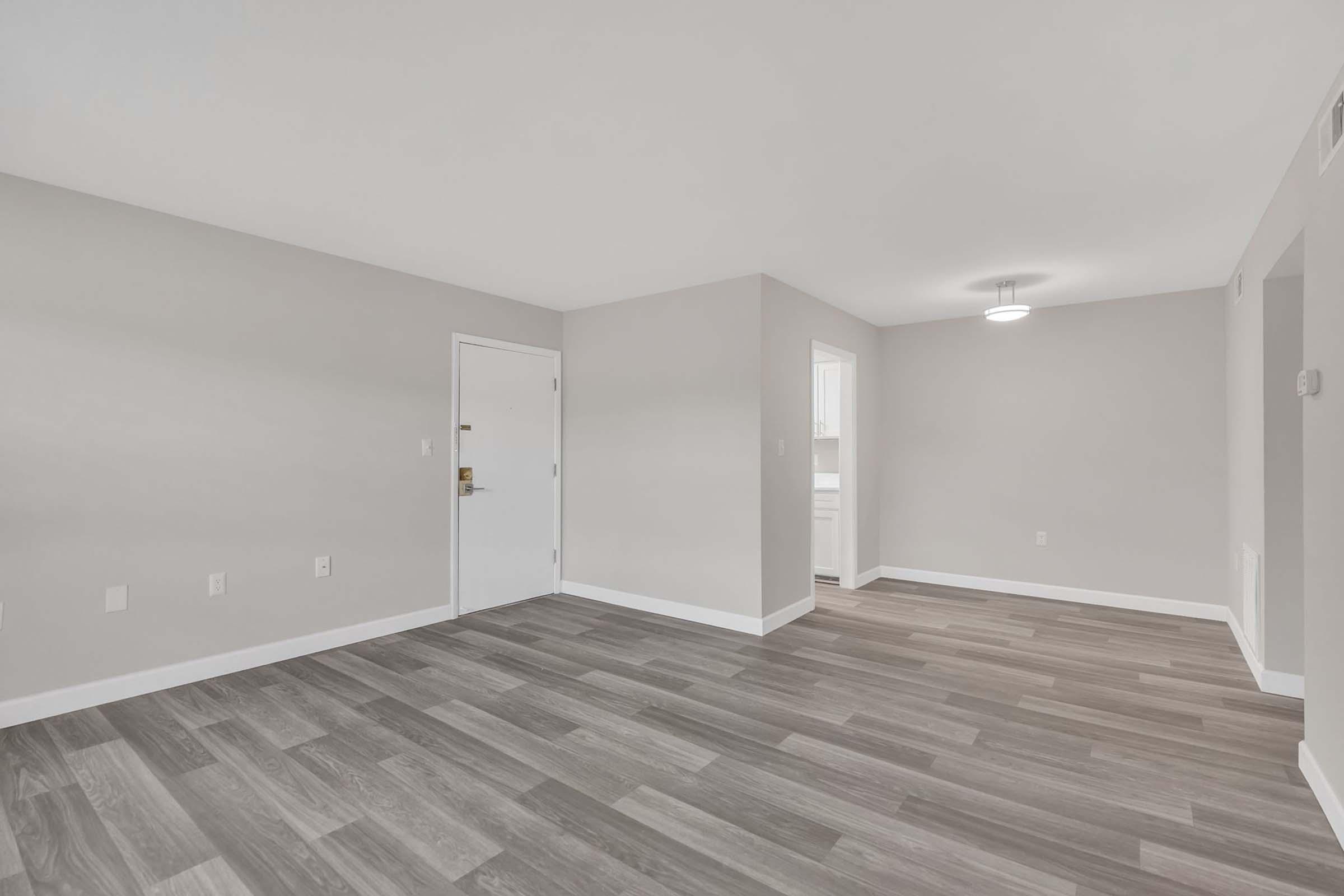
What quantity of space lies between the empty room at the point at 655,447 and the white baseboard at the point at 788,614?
65mm

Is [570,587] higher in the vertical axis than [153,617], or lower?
lower

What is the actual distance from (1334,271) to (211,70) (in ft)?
12.4

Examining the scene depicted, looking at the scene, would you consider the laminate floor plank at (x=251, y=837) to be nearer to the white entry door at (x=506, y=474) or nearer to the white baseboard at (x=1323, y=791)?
the white entry door at (x=506, y=474)

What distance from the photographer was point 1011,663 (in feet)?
12.3

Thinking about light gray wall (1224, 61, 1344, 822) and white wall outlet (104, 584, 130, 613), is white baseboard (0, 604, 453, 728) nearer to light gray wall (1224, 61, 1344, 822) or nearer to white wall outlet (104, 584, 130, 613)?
white wall outlet (104, 584, 130, 613)

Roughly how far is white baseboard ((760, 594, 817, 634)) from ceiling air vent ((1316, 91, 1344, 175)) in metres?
3.49

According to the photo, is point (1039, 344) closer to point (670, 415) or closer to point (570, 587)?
point (670, 415)

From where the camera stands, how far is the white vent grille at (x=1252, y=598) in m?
3.48

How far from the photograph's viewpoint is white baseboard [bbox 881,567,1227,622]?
188 inches

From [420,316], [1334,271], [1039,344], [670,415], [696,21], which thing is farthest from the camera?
[1039,344]

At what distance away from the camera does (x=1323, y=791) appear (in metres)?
2.18

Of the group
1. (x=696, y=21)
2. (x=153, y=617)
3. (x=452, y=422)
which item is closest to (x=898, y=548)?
(x=452, y=422)

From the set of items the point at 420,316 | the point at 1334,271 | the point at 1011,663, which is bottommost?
the point at 1011,663

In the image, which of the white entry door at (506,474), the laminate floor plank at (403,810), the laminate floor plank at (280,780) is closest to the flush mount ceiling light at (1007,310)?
the white entry door at (506,474)
